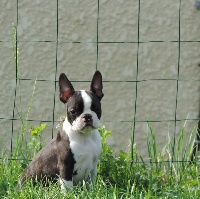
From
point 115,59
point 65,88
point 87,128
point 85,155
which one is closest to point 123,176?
point 85,155

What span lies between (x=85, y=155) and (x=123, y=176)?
0.75 metres

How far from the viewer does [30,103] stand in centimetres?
834

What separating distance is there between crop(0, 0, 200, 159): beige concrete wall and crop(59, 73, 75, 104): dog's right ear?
5.52 feet

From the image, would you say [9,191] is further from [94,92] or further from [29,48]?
[29,48]

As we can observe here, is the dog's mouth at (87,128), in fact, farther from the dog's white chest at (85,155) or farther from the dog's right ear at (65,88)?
the dog's right ear at (65,88)

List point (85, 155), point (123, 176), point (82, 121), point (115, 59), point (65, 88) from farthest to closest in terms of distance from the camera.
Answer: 1. point (115, 59)
2. point (123, 176)
3. point (65, 88)
4. point (85, 155)
5. point (82, 121)

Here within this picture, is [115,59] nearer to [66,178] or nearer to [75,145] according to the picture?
[75,145]

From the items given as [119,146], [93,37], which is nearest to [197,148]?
[119,146]

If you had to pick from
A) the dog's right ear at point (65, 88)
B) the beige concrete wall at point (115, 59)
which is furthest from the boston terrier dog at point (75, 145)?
the beige concrete wall at point (115, 59)

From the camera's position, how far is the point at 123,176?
7.18 metres

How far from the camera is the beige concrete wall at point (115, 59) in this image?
8383mm

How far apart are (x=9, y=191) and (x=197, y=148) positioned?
80.5 inches

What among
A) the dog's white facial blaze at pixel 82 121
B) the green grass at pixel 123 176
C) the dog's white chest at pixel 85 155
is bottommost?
the green grass at pixel 123 176

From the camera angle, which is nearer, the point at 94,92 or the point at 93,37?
the point at 94,92
